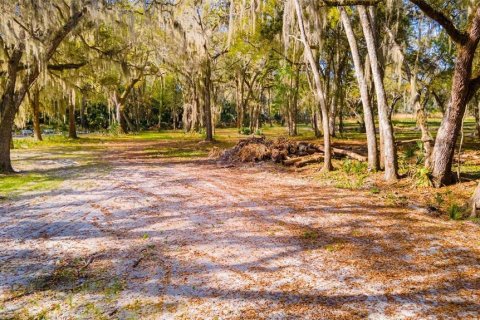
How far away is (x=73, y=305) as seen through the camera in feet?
12.2

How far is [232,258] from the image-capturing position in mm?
4730

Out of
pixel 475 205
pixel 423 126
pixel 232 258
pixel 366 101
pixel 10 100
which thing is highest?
pixel 10 100

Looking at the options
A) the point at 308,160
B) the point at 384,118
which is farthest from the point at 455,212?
the point at 308,160

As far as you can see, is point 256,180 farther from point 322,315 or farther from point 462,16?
point 462,16

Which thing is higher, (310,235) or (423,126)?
(423,126)

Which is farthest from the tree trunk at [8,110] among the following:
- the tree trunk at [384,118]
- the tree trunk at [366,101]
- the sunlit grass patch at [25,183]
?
the tree trunk at [384,118]

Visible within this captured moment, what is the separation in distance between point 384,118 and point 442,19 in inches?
105

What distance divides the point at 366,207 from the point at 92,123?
1630 inches

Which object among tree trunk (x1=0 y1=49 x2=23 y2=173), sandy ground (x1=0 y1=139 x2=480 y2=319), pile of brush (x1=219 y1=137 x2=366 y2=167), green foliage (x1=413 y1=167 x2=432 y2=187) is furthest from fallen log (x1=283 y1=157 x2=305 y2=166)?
tree trunk (x1=0 y1=49 x2=23 y2=173)

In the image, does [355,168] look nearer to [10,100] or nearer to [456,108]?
[456,108]

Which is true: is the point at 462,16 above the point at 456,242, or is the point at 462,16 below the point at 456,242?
above

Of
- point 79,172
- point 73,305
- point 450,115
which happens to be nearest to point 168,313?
point 73,305

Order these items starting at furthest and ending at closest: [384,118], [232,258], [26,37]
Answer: [26,37] → [384,118] → [232,258]

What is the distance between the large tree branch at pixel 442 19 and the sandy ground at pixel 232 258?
3514mm
